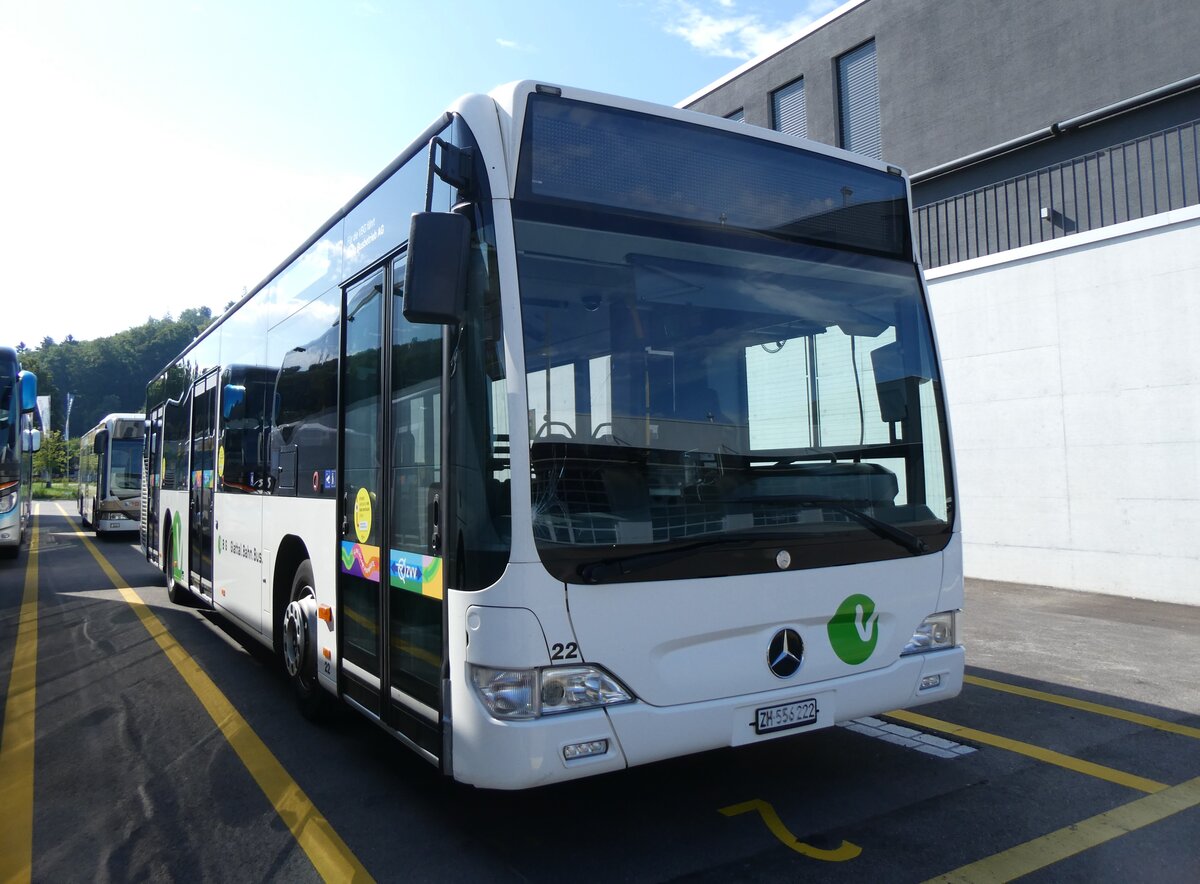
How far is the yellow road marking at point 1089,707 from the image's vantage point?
533 cm

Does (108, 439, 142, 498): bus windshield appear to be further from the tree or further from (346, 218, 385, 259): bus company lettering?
the tree

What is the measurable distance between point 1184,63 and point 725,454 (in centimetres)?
1198

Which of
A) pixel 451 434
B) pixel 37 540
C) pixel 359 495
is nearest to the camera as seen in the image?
pixel 451 434

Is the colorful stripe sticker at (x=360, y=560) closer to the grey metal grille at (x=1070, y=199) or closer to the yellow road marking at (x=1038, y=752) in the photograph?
the yellow road marking at (x=1038, y=752)

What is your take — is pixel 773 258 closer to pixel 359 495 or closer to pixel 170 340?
pixel 359 495

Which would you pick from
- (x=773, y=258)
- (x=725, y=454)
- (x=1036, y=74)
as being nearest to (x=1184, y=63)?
(x=1036, y=74)

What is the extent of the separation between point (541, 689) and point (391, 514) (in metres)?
1.28

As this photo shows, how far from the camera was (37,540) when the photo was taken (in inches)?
940

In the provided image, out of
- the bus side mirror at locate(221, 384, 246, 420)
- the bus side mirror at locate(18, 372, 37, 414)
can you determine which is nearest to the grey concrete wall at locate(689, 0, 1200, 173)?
the bus side mirror at locate(221, 384, 246, 420)

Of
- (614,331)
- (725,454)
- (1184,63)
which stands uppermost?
(1184,63)

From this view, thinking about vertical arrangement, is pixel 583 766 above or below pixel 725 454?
below

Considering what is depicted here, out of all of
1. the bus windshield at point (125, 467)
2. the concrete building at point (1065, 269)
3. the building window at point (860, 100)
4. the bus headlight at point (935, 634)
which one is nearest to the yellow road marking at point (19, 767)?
the bus headlight at point (935, 634)

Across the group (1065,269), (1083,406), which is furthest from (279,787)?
(1065,269)

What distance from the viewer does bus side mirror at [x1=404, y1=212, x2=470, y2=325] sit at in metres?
3.29
